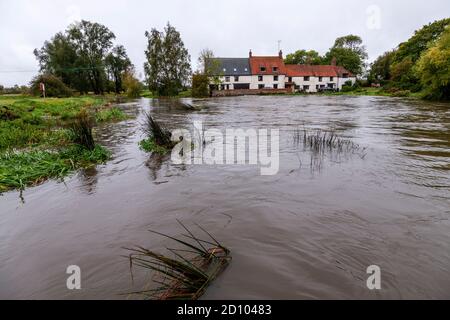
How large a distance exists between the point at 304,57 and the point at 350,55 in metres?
12.5

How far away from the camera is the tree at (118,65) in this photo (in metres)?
69.8

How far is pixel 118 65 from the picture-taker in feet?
234

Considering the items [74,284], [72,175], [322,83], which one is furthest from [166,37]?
[74,284]

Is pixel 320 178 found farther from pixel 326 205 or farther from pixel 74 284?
pixel 74 284

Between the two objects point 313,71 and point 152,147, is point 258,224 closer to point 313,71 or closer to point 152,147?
point 152,147

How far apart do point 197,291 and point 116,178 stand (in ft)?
16.3

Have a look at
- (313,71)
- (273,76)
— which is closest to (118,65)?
(273,76)

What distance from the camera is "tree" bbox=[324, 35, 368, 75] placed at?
78.0m

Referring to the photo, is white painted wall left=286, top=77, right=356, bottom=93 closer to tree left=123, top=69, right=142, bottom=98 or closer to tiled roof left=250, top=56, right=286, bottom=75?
tiled roof left=250, top=56, right=286, bottom=75

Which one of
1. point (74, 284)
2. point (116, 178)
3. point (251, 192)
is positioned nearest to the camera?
point (74, 284)

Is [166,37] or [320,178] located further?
[166,37]
